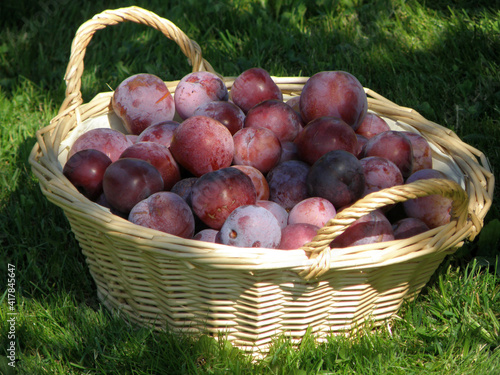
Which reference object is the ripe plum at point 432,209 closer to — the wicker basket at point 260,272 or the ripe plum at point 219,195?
the wicker basket at point 260,272

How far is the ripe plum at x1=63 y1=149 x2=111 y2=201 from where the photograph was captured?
1643 mm

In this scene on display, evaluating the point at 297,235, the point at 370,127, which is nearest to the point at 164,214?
the point at 297,235

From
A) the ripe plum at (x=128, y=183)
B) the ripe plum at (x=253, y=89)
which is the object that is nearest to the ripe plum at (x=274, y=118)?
the ripe plum at (x=253, y=89)

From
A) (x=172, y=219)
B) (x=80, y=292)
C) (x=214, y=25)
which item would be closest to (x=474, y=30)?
(x=214, y=25)

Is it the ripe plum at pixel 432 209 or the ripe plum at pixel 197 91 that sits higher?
the ripe plum at pixel 197 91

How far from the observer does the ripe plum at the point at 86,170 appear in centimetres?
164

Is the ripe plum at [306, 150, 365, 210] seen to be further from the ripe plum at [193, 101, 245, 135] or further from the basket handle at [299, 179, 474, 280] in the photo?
the ripe plum at [193, 101, 245, 135]

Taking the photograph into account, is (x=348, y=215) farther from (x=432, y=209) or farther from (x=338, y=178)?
(x=432, y=209)

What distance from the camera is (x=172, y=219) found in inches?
57.9

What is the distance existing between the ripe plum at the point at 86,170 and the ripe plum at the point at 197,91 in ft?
1.57

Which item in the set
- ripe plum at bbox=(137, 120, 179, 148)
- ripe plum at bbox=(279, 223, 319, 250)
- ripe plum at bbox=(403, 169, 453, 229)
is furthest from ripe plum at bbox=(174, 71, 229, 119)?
ripe plum at bbox=(403, 169, 453, 229)

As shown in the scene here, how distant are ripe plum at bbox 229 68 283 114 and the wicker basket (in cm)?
73

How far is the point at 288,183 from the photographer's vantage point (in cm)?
170

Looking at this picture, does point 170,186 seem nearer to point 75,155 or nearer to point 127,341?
point 75,155
